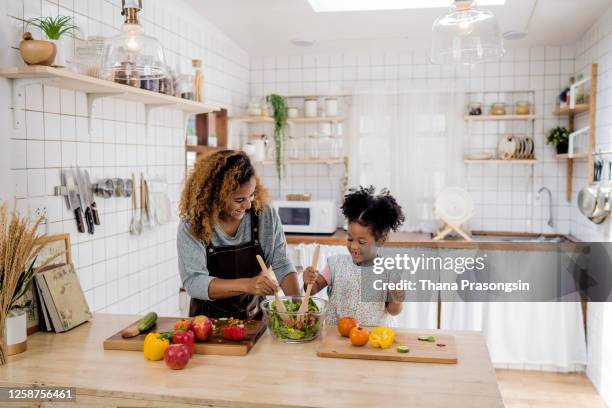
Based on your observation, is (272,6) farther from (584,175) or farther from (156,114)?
(584,175)

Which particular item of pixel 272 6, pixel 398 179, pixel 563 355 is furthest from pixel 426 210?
pixel 272 6

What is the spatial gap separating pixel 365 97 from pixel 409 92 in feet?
1.12

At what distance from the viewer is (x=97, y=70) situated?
Answer: 2.25 metres

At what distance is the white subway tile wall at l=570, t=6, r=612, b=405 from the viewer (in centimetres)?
333

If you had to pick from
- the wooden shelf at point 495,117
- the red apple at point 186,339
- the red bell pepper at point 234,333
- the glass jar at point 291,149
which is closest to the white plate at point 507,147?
the wooden shelf at point 495,117

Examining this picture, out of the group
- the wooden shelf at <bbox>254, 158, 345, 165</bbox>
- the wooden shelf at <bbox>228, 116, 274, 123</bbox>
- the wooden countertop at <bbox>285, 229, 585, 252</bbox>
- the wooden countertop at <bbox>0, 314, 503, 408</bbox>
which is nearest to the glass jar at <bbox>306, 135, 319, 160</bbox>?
the wooden shelf at <bbox>254, 158, 345, 165</bbox>

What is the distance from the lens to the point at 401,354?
1.69m

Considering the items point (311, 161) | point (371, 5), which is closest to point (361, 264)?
point (371, 5)

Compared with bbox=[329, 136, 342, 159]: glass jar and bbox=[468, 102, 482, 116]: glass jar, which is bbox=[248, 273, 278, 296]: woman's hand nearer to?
bbox=[329, 136, 342, 159]: glass jar

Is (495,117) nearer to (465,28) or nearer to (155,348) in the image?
(465,28)

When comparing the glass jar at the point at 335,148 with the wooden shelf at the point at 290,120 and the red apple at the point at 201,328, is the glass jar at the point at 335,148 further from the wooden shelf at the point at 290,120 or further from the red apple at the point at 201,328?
the red apple at the point at 201,328

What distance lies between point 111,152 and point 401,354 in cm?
165

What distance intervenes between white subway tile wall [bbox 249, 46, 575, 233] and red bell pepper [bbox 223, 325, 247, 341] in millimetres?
2961

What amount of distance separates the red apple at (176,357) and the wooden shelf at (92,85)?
1018mm
